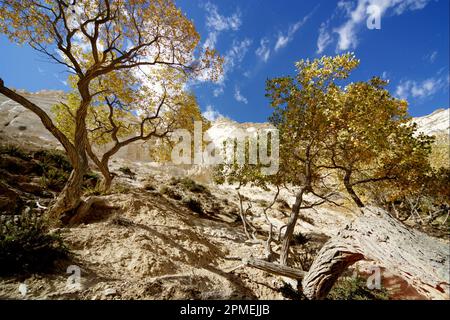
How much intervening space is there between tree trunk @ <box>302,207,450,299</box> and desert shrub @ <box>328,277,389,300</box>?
2984mm

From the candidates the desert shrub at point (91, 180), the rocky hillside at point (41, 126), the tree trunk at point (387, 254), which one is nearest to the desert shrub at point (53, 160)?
the desert shrub at point (91, 180)

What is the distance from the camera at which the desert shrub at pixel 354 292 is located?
6.97 meters

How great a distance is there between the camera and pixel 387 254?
313 centimetres

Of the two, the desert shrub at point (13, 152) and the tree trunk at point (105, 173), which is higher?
the desert shrub at point (13, 152)

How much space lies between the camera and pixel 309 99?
775 centimetres

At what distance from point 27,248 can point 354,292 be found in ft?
29.8

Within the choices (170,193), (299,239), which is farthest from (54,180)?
(299,239)

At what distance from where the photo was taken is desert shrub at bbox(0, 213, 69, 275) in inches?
145

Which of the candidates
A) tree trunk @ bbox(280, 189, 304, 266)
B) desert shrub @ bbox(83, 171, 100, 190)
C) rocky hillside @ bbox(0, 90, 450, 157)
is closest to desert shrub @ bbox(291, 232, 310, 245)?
tree trunk @ bbox(280, 189, 304, 266)

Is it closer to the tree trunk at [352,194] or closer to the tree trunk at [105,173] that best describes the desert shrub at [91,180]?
the tree trunk at [105,173]

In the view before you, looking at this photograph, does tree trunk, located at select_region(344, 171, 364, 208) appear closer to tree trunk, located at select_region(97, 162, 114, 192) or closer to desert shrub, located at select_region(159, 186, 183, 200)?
desert shrub, located at select_region(159, 186, 183, 200)

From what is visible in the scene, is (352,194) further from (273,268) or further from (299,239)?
(299,239)

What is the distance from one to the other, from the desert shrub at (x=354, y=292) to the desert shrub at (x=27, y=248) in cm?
786
